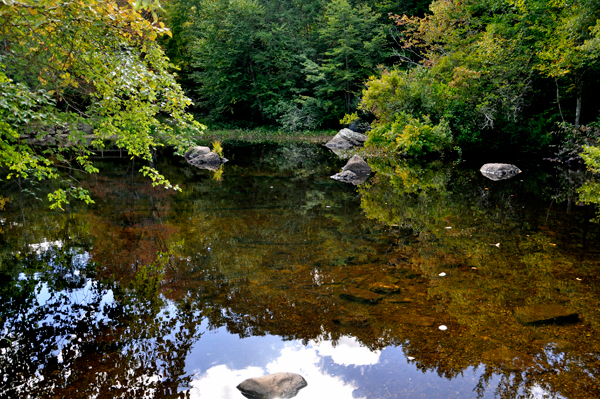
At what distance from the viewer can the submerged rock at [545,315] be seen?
3.88 meters

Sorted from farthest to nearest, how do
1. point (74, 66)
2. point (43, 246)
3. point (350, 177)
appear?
point (350, 177), point (43, 246), point (74, 66)

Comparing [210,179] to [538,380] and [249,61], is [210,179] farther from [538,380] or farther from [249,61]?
[249,61]

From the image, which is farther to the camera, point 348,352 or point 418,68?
point 418,68

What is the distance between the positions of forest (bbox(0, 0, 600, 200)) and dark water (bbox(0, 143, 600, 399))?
138cm

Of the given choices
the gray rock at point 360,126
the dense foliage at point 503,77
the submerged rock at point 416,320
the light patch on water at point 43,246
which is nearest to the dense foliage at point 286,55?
the gray rock at point 360,126

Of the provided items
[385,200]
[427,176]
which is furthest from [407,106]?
[385,200]

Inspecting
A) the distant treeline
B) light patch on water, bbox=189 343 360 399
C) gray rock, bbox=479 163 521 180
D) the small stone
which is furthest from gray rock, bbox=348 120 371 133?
light patch on water, bbox=189 343 360 399

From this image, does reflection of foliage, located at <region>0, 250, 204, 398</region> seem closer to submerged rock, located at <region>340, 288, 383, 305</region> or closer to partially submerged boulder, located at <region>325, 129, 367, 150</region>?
submerged rock, located at <region>340, 288, 383, 305</region>

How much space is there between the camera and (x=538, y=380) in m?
3.09

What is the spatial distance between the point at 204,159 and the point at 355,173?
7.17m

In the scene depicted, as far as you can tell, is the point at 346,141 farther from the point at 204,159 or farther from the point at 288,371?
the point at 288,371

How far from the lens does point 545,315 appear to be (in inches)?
157

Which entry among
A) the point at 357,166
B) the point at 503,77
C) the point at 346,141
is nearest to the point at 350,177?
the point at 357,166

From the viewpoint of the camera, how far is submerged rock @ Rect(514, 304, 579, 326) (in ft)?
12.7
